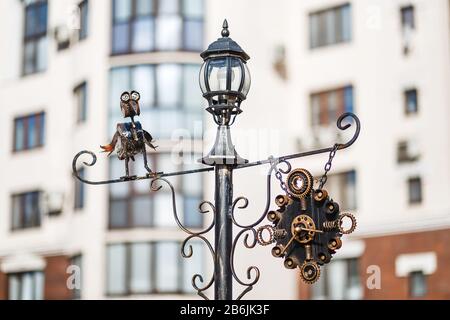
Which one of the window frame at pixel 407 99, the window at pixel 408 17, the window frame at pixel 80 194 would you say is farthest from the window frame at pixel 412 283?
the window frame at pixel 80 194

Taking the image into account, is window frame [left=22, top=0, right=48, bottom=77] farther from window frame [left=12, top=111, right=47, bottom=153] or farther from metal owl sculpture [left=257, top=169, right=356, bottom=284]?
metal owl sculpture [left=257, top=169, right=356, bottom=284]

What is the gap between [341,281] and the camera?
24500mm

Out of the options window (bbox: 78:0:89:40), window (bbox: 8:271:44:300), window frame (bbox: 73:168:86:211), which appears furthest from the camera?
window (bbox: 8:271:44:300)

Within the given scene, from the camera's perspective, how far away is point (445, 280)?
904 inches

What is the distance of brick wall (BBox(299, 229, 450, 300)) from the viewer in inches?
906

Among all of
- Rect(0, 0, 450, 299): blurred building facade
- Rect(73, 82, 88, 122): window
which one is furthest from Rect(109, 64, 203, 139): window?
Rect(73, 82, 88, 122): window

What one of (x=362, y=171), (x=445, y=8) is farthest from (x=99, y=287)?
(x=445, y=8)

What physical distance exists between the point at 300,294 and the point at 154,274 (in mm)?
3956

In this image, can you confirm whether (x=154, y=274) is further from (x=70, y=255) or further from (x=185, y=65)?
(x=185, y=65)

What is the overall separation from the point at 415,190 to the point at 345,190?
1.91 meters

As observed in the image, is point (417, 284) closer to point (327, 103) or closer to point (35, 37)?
point (327, 103)

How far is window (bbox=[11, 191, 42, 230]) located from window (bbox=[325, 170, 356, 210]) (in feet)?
24.8

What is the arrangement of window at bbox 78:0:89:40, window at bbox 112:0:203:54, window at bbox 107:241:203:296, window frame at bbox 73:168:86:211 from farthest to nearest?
window at bbox 78:0:89:40
window frame at bbox 73:168:86:211
window at bbox 112:0:203:54
window at bbox 107:241:203:296

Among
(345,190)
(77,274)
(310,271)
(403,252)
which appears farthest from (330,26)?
(310,271)
